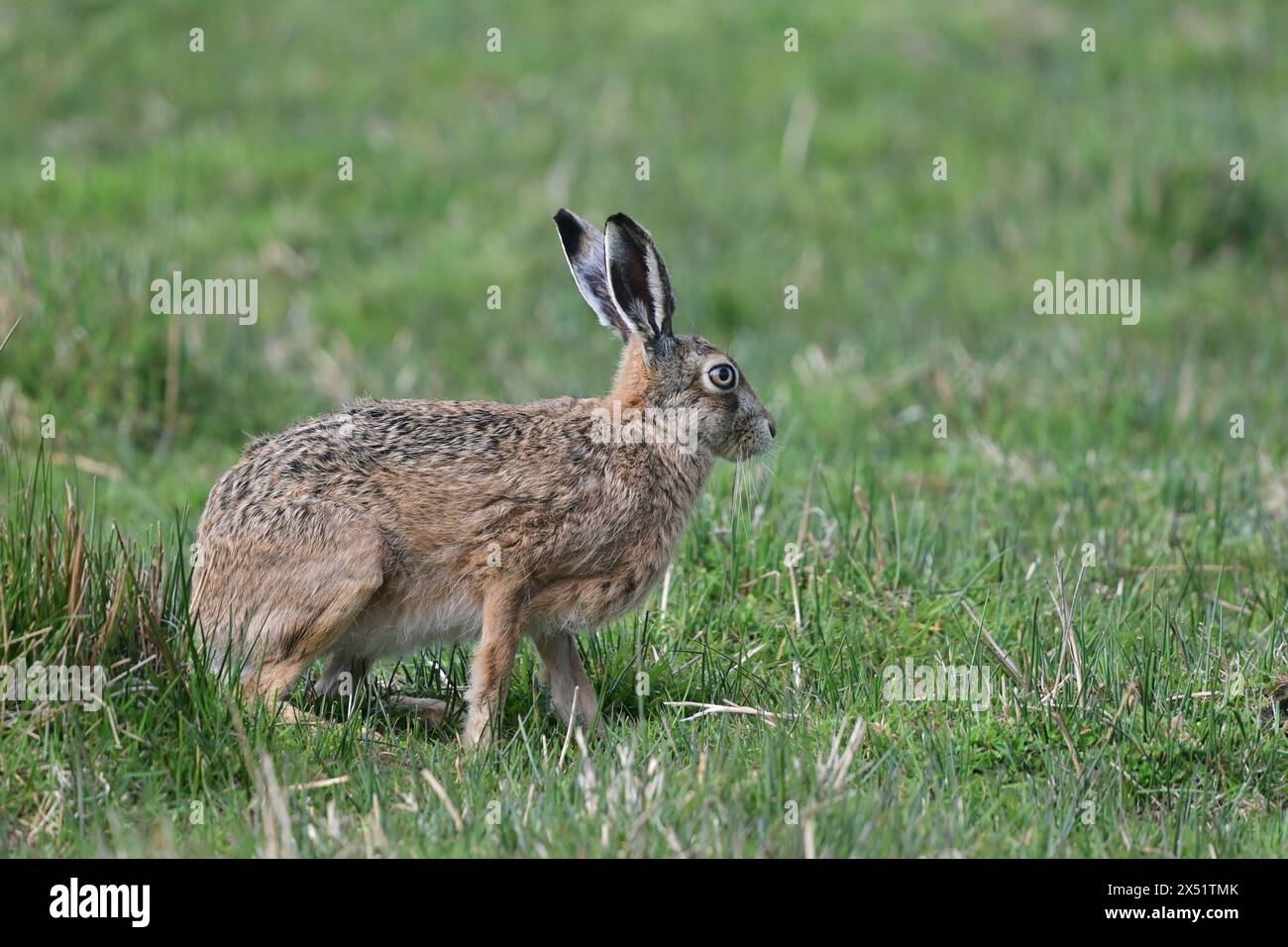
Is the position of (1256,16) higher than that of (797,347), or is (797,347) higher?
(1256,16)

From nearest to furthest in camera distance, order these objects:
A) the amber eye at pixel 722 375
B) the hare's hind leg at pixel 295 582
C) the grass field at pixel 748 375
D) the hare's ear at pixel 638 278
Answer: the grass field at pixel 748 375
the hare's hind leg at pixel 295 582
the hare's ear at pixel 638 278
the amber eye at pixel 722 375

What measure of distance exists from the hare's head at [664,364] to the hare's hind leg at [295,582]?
1.37 meters

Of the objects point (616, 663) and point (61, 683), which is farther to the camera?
point (616, 663)

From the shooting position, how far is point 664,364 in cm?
695

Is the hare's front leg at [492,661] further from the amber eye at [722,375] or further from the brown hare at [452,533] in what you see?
the amber eye at [722,375]

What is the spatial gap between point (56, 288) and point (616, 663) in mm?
4928

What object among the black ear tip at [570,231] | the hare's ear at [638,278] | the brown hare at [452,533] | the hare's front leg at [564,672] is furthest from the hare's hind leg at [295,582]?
the black ear tip at [570,231]

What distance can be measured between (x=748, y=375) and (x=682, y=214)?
344cm

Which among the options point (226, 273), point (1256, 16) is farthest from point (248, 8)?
point (1256, 16)

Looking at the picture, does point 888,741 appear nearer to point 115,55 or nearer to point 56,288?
point 56,288

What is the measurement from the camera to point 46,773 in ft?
17.3

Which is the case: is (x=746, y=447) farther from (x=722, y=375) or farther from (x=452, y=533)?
(x=452, y=533)

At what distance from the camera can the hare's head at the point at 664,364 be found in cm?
682

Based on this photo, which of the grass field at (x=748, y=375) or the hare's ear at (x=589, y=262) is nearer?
the grass field at (x=748, y=375)
